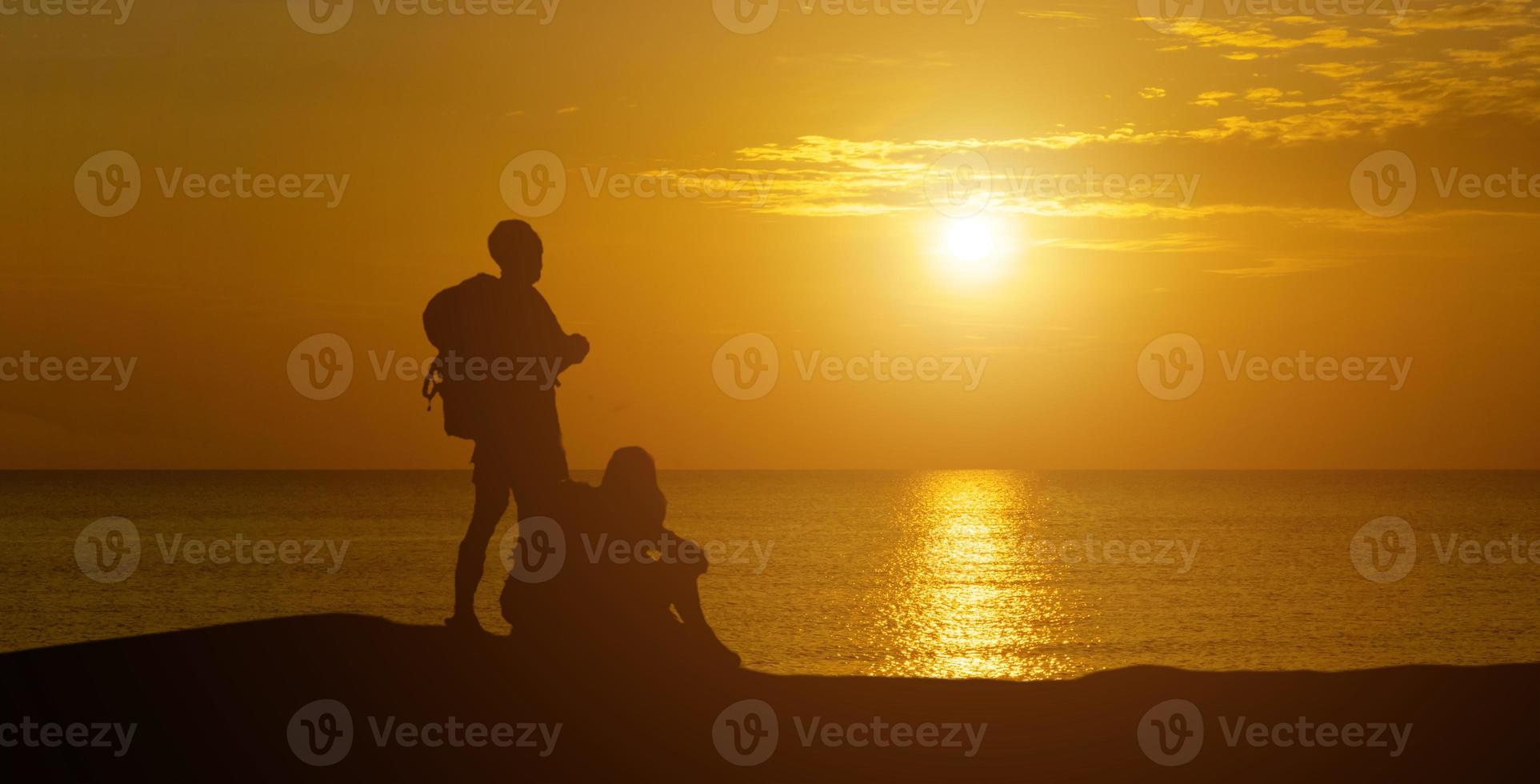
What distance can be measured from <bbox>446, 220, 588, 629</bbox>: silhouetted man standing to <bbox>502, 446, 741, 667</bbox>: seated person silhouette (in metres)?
0.67

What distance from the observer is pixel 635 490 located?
29.8 ft

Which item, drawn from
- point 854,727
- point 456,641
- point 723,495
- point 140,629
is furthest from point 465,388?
point 723,495

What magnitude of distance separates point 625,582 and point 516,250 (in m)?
2.89

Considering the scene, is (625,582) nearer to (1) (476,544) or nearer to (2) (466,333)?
(1) (476,544)

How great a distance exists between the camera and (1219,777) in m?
7.52

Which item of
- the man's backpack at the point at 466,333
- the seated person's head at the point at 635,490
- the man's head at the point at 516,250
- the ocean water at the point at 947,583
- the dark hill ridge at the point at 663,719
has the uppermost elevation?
the ocean water at the point at 947,583

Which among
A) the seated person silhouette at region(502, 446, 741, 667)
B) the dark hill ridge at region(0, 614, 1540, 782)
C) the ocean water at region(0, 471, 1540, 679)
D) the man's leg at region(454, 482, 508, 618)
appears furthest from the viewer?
the ocean water at region(0, 471, 1540, 679)

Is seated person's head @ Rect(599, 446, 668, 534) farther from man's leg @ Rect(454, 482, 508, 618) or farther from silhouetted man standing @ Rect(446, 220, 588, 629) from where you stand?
man's leg @ Rect(454, 482, 508, 618)

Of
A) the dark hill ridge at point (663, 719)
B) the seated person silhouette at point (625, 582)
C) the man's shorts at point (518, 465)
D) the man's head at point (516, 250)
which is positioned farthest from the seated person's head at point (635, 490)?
the man's head at point (516, 250)

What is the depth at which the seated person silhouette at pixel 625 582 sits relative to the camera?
889 cm

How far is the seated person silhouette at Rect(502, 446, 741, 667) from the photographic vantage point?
29.2 ft

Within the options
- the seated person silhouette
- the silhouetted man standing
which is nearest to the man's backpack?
the silhouetted man standing

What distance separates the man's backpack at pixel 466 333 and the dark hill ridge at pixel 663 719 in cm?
183

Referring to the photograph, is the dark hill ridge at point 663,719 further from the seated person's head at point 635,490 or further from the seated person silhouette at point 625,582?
the seated person's head at point 635,490
